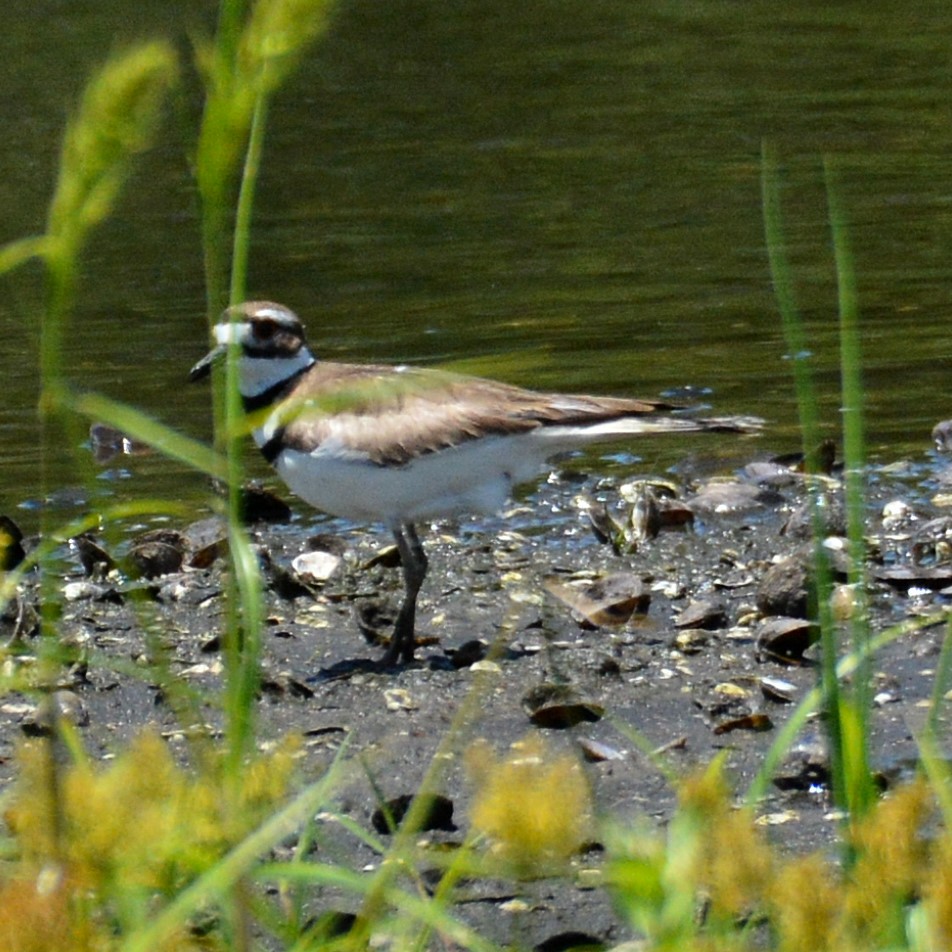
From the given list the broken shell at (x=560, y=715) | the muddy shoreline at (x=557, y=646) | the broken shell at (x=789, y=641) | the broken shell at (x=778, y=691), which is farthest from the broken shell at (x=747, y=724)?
the broken shell at (x=789, y=641)

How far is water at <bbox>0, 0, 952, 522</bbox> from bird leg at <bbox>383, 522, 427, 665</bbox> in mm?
1164

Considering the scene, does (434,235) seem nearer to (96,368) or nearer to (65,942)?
(96,368)

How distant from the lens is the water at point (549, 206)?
975 cm

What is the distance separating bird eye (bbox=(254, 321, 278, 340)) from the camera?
22.5 ft

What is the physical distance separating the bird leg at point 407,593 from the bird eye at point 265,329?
0.94 m

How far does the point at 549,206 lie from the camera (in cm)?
1369

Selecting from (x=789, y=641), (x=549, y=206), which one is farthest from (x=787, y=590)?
(x=549, y=206)

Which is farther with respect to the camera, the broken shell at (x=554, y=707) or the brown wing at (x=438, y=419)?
the brown wing at (x=438, y=419)

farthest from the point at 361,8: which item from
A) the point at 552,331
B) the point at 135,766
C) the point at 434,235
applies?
the point at 135,766

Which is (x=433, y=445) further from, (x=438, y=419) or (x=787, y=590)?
(x=787, y=590)

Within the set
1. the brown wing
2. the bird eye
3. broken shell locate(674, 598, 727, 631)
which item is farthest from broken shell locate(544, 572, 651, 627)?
the bird eye

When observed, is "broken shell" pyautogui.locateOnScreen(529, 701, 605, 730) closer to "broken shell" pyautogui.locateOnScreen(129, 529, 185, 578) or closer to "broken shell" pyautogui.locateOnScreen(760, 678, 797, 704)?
"broken shell" pyautogui.locateOnScreen(760, 678, 797, 704)

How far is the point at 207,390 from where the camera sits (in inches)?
393

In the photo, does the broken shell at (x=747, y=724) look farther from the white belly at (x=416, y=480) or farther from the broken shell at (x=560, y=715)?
the white belly at (x=416, y=480)
